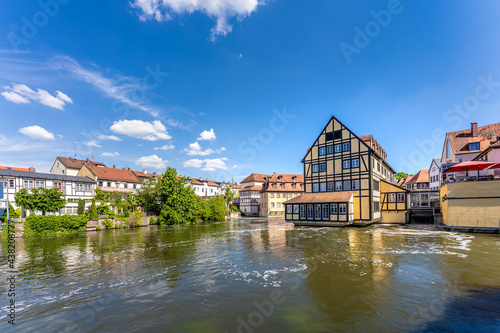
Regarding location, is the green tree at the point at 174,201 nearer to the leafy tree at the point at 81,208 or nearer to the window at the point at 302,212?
the leafy tree at the point at 81,208

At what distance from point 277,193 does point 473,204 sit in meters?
36.7

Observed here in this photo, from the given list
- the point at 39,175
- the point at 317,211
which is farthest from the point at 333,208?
the point at 39,175

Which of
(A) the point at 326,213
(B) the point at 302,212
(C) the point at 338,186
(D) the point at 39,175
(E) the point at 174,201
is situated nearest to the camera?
(A) the point at 326,213

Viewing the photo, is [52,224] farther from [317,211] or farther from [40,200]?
[317,211]

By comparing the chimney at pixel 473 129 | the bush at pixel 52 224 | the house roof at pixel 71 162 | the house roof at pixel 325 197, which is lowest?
the bush at pixel 52 224

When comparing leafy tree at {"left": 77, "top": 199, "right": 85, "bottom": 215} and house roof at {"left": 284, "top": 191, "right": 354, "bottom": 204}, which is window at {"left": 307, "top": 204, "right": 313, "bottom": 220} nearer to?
house roof at {"left": 284, "top": 191, "right": 354, "bottom": 204}

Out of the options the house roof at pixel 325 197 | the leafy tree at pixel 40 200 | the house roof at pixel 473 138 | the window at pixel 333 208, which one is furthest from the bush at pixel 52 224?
the house roof at pixel 473 138

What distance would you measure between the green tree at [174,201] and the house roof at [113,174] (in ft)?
36.7

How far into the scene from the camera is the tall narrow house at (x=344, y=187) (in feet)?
Result: 100.0

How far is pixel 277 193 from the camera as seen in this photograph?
5691 cm

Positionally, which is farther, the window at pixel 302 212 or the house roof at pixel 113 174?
the house roof at pixel 113 174

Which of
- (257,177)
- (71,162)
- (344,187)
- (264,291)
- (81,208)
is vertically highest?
(71,162)

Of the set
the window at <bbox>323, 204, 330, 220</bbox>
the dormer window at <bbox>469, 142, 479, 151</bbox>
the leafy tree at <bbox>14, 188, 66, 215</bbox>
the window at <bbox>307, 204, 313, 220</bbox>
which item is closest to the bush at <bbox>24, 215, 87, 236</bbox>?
the leafy tree at <bbox>14, 188, 66, 215</bbox>

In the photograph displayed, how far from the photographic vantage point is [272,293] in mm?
9148
